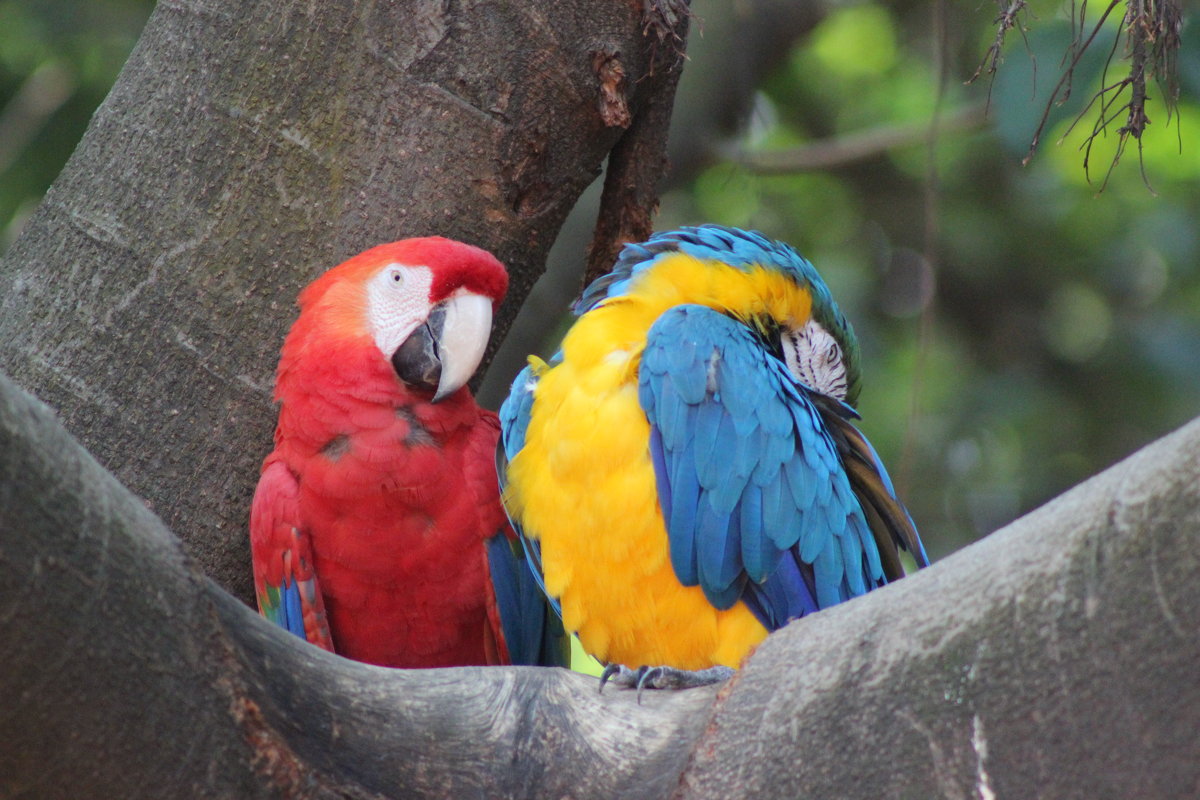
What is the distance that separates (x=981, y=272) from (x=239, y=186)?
12.0ft

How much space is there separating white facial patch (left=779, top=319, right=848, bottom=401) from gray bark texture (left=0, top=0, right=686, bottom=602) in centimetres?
63

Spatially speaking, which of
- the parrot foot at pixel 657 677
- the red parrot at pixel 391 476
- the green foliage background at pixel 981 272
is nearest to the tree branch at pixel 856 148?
the green foliage background at pixel 981 272

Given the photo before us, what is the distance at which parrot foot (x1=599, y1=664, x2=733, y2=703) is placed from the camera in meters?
1.64

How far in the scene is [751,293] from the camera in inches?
92.4

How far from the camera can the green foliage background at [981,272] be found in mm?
4703

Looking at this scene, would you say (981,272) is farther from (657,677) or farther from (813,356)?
(657,677)

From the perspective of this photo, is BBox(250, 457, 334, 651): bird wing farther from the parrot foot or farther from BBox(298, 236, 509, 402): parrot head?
the parrot foot

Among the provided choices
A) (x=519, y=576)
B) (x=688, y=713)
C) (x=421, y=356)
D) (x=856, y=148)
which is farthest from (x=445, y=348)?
(x=856, y=148)

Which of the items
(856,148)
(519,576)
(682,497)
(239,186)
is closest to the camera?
(682,497)

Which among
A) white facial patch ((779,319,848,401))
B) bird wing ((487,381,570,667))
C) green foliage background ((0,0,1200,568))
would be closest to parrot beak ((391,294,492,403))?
bird wing ((487,381,570,667))

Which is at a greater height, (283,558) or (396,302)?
(396,302)

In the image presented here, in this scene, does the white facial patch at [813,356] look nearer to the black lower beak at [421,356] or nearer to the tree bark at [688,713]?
the black lower beak at [421,356]

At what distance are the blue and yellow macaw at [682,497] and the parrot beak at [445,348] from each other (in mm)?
174

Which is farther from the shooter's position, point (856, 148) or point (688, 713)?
point (856, 148)
